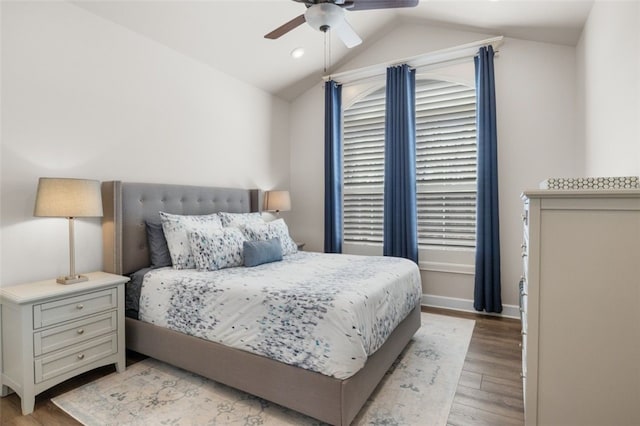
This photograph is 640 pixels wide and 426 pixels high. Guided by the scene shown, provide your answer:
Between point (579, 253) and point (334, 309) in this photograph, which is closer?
point (579, 253)

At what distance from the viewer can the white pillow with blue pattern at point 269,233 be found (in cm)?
314

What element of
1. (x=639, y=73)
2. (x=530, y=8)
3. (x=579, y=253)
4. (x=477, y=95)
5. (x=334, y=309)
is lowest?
(x=334, y=309)

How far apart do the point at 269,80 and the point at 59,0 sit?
7.38 ft

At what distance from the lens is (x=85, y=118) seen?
2.62m

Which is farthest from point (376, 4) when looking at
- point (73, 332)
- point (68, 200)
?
point (73, 332)

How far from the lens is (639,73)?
1646 mm

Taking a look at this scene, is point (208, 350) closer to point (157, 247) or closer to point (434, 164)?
point (157, 247)

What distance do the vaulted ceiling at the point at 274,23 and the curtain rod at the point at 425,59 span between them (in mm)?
139

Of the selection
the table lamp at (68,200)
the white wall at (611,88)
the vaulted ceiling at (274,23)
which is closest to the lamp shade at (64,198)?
the table lamp at (68,200)

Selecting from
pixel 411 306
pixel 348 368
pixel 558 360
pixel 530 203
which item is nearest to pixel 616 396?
pixel 558 360

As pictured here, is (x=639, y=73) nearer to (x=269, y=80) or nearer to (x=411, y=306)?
(x=411, y=306)

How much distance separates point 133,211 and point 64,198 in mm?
662

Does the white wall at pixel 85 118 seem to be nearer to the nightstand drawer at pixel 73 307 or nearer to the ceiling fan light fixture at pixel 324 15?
the nightstand drawer at pixel 73 307

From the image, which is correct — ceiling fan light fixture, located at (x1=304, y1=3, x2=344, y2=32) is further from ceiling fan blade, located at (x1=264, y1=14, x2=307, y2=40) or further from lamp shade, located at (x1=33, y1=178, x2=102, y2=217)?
lamp shade, located at (x1=33, y1=178, x2=102, y2=217)
